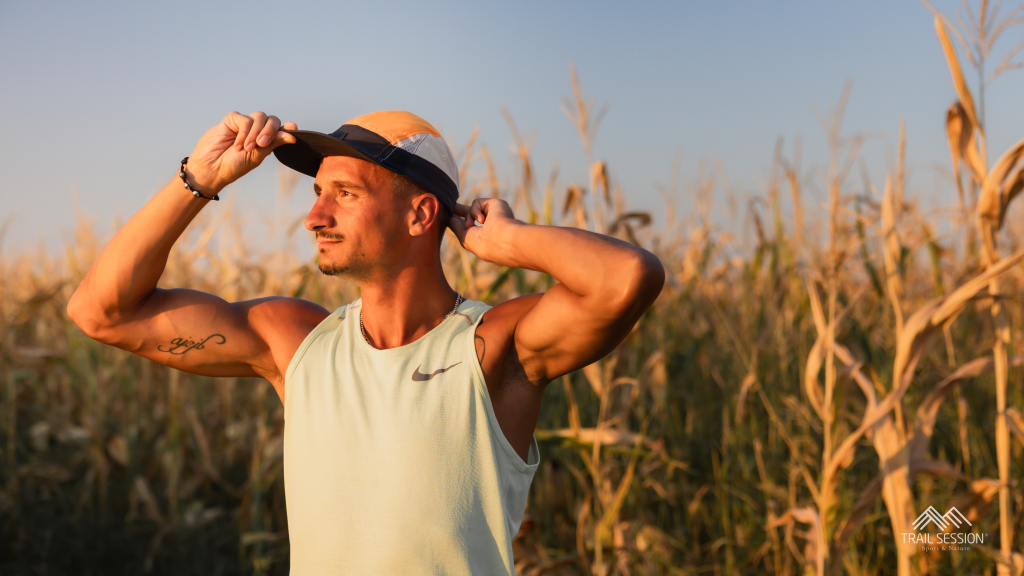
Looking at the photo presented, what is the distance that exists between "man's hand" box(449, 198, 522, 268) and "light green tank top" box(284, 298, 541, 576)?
24cm

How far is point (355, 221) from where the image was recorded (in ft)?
6.66

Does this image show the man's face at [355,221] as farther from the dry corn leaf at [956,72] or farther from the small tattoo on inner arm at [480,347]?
the dry corn leaf at [956,72]

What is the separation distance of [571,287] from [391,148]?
2.37 ft

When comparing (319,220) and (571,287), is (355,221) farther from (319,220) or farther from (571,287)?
(571,287)

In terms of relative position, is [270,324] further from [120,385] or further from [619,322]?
[120,385]

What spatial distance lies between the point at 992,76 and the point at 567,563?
2839mm

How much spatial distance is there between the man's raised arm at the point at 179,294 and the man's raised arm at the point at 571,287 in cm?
70

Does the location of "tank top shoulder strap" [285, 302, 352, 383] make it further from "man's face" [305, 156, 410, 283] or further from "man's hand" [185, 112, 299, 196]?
"man's hand" [185, 112, 299, 196]

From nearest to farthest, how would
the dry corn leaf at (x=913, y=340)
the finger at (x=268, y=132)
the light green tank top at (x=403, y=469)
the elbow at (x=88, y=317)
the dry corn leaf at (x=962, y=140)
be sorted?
the light green tank top at (x=403, y=469)
the finger at (x=268, y=132)
the elbow at (x=88, y=317)
the dry corn leaf at (x=913, y=340)
the dry corn leaf at (x=962, y=140)

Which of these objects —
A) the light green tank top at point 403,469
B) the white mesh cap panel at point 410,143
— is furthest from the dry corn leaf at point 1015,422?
the white mesh cap panel at point 410,143

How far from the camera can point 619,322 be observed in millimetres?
1731

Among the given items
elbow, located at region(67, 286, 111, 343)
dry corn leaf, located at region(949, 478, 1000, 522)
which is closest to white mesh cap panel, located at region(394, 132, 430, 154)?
elbow, located at region(67, 286, 111, 343)

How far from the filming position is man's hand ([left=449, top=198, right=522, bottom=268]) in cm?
191

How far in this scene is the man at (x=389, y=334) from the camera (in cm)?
178
